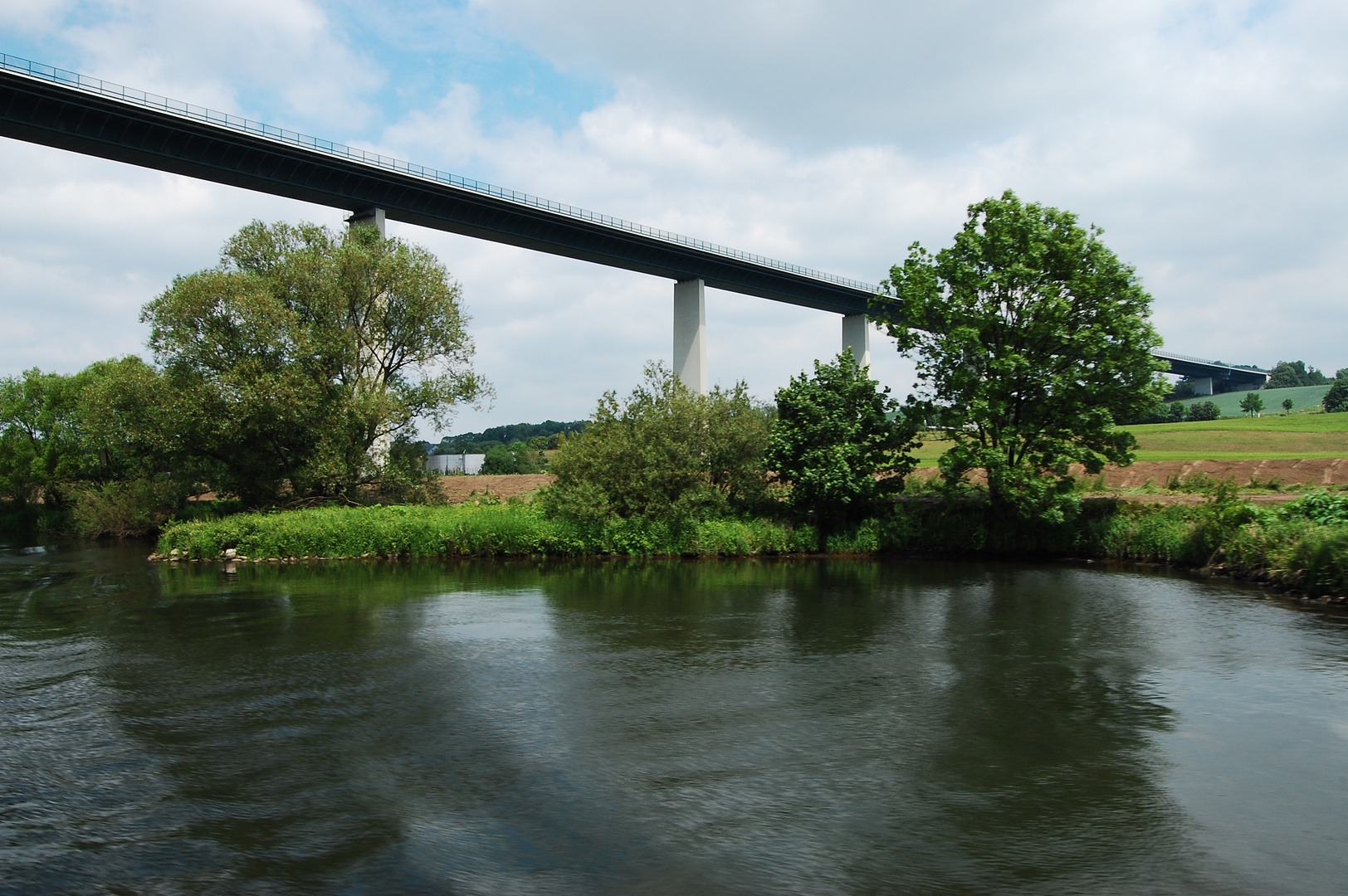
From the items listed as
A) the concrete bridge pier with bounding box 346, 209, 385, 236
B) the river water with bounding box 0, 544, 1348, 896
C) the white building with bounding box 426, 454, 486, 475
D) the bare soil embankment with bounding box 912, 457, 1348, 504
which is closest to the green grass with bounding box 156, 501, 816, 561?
the river water with bounding box 0, 544, 1348, 896

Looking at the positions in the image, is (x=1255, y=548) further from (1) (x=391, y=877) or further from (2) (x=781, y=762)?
(1) (x=391, y=877)

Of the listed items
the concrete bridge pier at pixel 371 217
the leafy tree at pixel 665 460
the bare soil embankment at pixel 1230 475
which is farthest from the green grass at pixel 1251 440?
the concrete bridge pier at pixel 371 217

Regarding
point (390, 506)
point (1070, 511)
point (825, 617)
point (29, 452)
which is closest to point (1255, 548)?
→ point (1070, 511)

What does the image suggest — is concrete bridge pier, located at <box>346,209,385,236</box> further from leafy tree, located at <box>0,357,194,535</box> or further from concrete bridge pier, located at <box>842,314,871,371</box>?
concrete bridge pier, located at <box>842,314,871,371</box>

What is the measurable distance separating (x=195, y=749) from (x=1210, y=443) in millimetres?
59502

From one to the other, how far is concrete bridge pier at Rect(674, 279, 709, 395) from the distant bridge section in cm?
8613

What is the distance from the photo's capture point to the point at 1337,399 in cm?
7788

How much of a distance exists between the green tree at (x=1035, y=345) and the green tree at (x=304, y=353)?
81.2 ft

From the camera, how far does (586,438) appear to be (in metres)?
40.3

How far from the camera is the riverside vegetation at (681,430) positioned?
3366 cm

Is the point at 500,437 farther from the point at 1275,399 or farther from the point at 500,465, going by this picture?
the point at 1275,399

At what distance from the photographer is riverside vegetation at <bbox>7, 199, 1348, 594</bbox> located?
110 ft

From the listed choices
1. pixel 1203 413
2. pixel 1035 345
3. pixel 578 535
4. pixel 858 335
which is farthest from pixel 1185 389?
pixel 578 535

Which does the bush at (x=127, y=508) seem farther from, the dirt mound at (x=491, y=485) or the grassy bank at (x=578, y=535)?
the dirt mound at (x=491, y=485)
